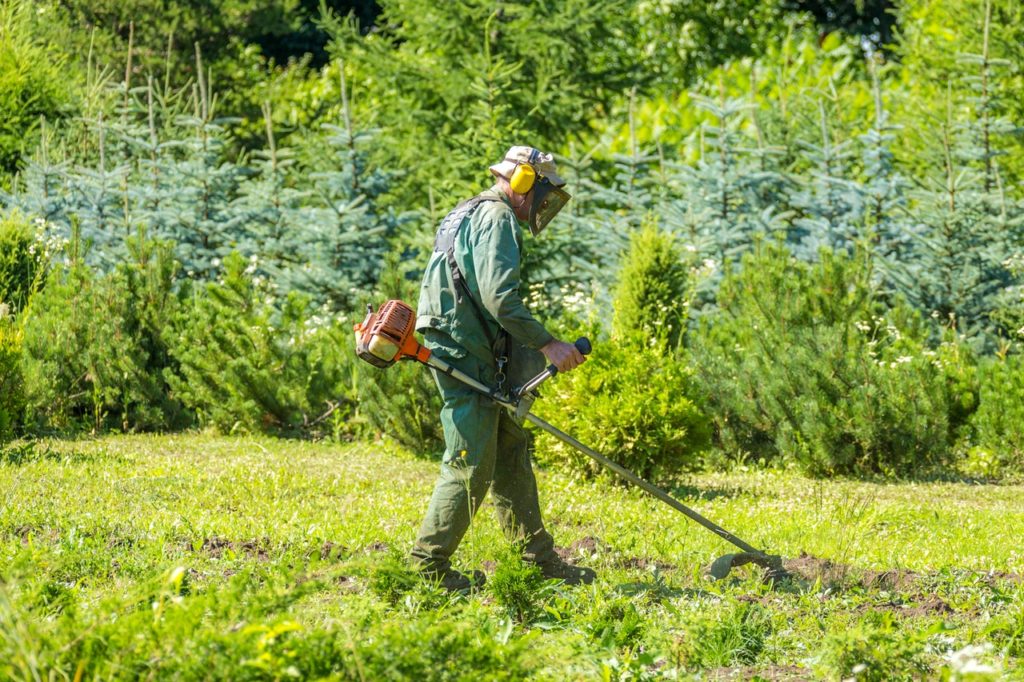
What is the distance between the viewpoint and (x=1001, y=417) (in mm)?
9117

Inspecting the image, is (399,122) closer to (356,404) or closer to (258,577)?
(356,404)

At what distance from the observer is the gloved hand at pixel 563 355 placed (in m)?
5.23

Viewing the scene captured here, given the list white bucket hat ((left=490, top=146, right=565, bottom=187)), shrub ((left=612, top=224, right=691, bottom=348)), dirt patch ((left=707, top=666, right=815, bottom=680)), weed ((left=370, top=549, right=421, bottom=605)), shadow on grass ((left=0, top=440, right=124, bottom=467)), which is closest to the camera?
dirt patch ((left=707, top=666, right=815, bottom=680))

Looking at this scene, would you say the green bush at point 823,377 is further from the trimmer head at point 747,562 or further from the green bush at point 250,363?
the trimmer head at point 747,562

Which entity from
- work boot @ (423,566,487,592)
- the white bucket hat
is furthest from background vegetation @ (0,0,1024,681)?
the white bucket hat

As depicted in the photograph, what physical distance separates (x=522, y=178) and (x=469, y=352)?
Result: 721 millimetres

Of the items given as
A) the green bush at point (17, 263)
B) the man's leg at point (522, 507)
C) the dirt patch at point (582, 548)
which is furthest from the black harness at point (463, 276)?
the green bush at point (17, 263)

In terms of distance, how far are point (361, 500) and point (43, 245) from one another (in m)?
5.99

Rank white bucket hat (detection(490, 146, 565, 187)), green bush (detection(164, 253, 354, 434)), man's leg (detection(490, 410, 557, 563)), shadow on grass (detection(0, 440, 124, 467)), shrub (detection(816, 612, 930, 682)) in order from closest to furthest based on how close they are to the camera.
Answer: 1. shrub (detection(816, 612, 930, 682))
2. white bucket hat (detection(490, 146, 565, 187))
3. man's leg (detection(490, 410, 557, 563))
4. shadow on grass (detection(0, 440, 124, 467))
5. green bush (detection(164, 253, 354, 434))

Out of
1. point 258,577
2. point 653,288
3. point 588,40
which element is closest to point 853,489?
point 653,288

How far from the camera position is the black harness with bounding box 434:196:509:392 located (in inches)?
213

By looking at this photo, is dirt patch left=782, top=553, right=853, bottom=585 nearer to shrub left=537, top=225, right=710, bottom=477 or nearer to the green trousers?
the green trousers

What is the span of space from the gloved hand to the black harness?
0.97ft

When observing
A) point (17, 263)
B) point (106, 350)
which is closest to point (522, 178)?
point (106, 350)
